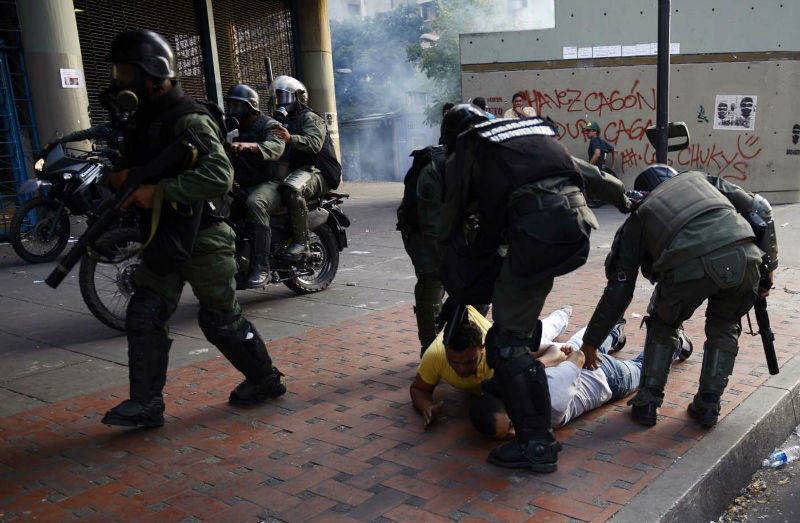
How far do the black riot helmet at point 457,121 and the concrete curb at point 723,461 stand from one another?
1782 mm

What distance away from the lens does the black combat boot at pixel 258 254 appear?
570cm

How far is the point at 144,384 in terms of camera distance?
11.8 ft

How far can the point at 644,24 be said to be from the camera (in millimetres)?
12492

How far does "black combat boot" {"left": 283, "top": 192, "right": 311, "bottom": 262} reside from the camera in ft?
19.6

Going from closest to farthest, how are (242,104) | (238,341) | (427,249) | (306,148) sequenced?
1. (238,341)
2. (427,249)
3. (242,104)
4. (306,148)

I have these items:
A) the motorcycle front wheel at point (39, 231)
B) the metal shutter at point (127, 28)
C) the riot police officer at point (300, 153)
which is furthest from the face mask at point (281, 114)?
the metal shutter at point (127, 28)

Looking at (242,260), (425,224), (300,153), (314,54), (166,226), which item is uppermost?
(314,54)

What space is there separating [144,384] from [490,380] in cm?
171

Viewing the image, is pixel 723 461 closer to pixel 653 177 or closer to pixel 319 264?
pixel 653 177

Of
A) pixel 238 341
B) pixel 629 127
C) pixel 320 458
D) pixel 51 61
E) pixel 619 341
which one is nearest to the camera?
pixel 320 458

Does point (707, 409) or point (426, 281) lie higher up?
point (426, 281)

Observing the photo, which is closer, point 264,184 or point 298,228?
point 264,184

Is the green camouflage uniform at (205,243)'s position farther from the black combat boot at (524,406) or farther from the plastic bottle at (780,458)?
the plastic bottle at (780,458)

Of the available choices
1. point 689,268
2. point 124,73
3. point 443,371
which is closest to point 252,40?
point 124,73
